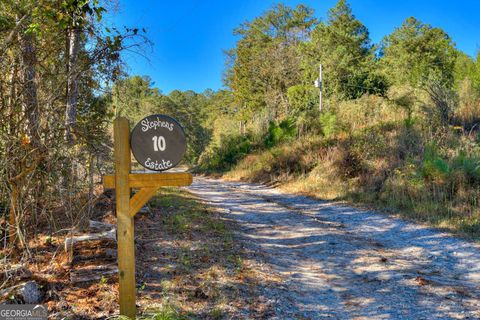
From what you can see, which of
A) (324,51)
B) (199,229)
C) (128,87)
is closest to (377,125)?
(199,229)

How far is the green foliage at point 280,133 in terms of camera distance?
59.0ft

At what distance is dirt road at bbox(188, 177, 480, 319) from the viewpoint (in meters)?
3.76

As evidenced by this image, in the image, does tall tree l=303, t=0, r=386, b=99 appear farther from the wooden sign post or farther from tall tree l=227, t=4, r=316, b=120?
the wooden sign post

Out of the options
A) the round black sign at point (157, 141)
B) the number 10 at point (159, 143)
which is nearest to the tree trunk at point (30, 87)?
the round black sign at point (157, 141)

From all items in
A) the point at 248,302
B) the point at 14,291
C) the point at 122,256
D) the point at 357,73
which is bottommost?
the point at 248,302

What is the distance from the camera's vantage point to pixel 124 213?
3076 mm

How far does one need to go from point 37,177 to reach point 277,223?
16.5ft

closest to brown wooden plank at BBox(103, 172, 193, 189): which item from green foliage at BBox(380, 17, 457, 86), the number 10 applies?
the number 10

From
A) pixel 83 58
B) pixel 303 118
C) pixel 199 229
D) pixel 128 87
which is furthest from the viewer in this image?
pixel 303 118

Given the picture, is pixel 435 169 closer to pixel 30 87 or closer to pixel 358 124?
pixel 358 124

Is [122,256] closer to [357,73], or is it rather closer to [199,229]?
[199,229]

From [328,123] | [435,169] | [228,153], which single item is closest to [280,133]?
[328,123]

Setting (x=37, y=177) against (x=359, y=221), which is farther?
(x=359, y=221)

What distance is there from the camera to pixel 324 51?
28.8 meters
